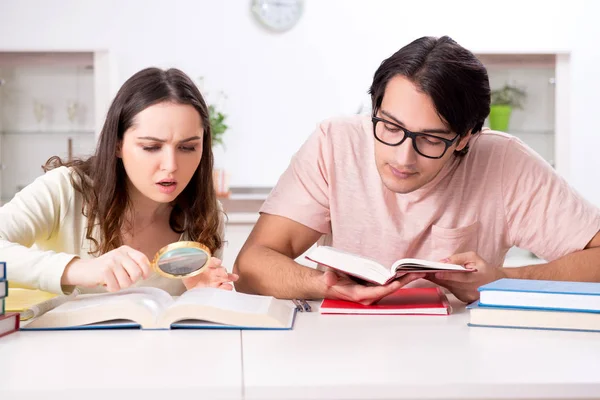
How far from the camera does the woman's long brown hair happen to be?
6.73 feet

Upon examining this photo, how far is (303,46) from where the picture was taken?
562cm

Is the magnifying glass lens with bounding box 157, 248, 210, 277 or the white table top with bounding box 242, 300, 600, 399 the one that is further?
the magnifying glass lens with bounding box 157, 248, 210, 277

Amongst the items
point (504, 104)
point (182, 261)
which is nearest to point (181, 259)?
point (182, 261)

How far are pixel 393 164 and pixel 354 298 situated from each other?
0.42 metres

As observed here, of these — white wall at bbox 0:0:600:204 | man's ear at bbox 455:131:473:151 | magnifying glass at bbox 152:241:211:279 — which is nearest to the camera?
magnifying glass at bbox 152:241:211:279

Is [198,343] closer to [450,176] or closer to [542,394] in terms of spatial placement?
[542,394]

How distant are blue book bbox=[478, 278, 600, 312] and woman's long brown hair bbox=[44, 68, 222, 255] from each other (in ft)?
3.09

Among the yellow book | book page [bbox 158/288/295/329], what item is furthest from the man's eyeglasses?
the yellow book

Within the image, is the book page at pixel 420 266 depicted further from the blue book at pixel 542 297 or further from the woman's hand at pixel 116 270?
the woman's hand at pixel 116 270

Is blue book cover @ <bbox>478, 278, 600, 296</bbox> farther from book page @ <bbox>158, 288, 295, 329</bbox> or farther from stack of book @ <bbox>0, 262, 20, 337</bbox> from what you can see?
stack of book @ <bbox>0, 262, 20, 337</bbox>

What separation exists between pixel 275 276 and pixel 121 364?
2.48 feet

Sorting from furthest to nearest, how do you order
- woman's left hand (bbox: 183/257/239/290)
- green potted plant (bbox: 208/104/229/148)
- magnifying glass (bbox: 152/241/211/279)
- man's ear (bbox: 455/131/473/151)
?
green potted plant (bbox: 208/104/229/148), man's ear (bbox: 455/131/473/151), woman's left hand (bbox: 183/257/239/290), magnifying glass (bbox: 152/241/211/279)

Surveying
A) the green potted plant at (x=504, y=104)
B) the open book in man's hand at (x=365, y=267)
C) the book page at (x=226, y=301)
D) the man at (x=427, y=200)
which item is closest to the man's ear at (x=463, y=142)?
the man at (x=427, y=200)

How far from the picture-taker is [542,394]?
109 centimetres
